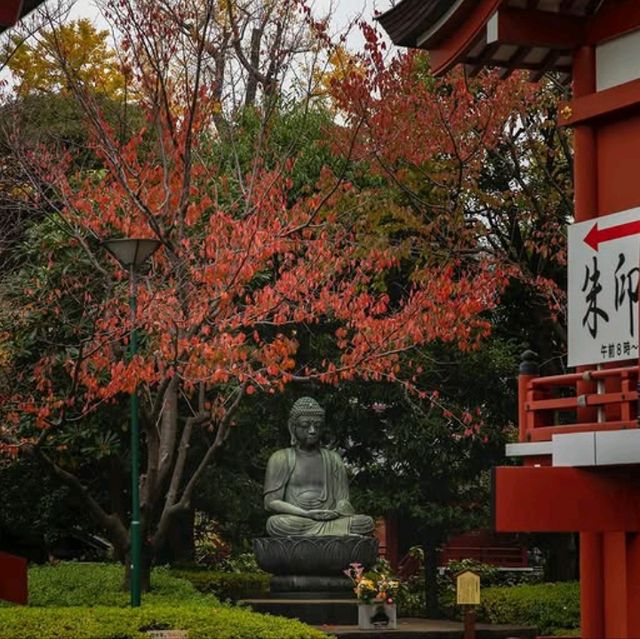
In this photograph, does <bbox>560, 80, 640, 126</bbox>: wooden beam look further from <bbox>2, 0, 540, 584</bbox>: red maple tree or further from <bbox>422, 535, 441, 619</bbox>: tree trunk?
<bbox>422, 535, 441, 619</bbox>: tree trunk

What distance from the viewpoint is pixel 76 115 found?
98.2 feet

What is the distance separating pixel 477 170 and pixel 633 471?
38.5 ft

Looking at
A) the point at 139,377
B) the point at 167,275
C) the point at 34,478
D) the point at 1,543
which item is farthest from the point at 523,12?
the point at 1,543

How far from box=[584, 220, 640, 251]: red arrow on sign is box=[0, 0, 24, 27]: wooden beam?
5217 millimetres

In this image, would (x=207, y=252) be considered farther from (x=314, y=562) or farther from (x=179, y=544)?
(x=179, y=544)

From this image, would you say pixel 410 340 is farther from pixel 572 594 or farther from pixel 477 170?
pixel 572 594

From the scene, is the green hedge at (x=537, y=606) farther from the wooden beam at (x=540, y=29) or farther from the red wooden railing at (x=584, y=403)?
the wooden beam at (x=540, y=29)

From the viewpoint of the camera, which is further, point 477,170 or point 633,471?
point 477,170

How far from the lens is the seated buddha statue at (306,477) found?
23.9 meters

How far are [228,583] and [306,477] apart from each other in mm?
3278

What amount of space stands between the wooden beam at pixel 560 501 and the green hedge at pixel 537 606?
1166cm

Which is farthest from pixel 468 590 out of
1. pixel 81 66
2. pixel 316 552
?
pixel 81 66

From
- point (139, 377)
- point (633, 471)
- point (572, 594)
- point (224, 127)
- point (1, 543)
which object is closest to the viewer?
point (633, 471)

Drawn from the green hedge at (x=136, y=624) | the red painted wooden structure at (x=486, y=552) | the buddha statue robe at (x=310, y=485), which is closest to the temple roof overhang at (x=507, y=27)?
the green hedge at (x=136, y=624)
